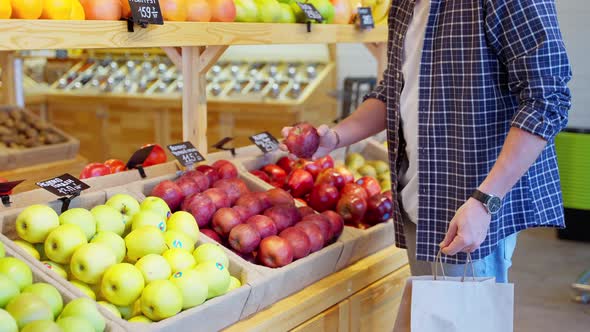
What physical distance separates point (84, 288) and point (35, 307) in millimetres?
274

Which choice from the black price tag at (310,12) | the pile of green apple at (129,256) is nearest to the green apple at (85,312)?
the pile of green apple at (129,256)

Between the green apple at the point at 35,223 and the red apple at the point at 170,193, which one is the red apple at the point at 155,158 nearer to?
the red apple at the point at 170,193

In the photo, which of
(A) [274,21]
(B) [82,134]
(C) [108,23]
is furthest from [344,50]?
(C) [108,23]

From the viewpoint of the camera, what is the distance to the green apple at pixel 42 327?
5.01 ft

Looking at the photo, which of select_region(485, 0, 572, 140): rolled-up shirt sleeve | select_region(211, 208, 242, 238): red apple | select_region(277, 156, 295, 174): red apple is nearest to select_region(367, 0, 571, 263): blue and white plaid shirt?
select_region(485, 0, 572, 140): rolled-up shirt sleeve

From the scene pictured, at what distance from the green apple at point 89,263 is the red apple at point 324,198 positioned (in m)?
1.13

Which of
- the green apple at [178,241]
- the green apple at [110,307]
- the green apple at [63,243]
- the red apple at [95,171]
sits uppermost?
the red apple at [95,171]

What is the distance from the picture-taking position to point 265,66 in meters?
7.32

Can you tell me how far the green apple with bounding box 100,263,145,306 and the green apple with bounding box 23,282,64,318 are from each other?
0.12m

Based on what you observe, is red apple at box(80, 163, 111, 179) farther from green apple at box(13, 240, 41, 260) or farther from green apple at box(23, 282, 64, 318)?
green apple at box(23, 282, 64, 318)

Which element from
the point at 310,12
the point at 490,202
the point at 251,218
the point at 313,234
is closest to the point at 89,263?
the point at 251,218

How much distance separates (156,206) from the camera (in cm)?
226

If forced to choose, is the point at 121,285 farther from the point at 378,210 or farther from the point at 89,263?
the point at 378,210

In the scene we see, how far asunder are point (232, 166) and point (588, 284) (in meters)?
2.92
